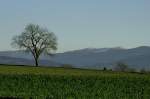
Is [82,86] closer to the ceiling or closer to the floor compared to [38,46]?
closer to the floor

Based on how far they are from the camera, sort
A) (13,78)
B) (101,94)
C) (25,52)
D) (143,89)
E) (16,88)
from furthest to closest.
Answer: (25,52)
(13,78)
(143,89)
(16,88)
(101,94)

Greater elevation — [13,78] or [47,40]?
[47,40]

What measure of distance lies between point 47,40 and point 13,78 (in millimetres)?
92937

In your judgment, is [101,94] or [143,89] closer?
[101,94]

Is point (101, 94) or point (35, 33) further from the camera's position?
point (35, 33)

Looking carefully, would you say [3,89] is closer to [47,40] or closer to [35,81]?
[35,81]

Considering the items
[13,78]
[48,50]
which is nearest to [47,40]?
[48,50]

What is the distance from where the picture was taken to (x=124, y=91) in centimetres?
4419

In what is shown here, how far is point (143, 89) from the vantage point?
152ft

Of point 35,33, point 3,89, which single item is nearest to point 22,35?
point 35,33

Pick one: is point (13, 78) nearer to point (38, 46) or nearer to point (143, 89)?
point (143, 89)

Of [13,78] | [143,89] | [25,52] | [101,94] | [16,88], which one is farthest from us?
[25,52]

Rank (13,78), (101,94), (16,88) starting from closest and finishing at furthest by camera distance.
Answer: (101,94)
(16,88)
(13,78)

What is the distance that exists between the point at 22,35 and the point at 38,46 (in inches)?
324
